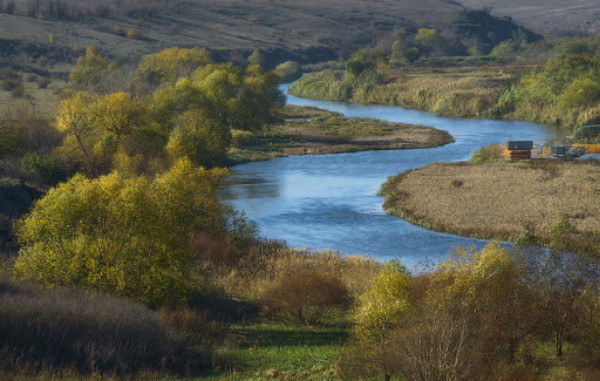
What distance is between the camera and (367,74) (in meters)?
141

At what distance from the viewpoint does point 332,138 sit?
3420 inches

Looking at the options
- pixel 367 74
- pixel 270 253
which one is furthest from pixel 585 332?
pixel 367 74

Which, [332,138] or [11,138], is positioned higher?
[11,138]

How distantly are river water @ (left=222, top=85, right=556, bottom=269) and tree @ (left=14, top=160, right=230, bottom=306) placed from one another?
17.7 meters

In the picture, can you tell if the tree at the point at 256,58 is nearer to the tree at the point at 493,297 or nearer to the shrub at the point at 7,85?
the shrub at the point at 7,85

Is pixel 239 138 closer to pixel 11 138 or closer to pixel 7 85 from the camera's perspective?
pixel 11 138

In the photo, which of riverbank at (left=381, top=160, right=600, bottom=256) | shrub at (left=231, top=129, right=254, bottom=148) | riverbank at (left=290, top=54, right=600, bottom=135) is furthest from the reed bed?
riverbank at (left=290, top=54, right=600, bottom=135)

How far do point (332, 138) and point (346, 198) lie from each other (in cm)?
3209

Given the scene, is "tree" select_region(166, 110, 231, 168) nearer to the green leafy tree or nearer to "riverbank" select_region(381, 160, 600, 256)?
"riverbank" select_region(381, 160, 600, 256)

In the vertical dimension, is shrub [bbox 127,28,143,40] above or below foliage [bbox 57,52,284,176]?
above

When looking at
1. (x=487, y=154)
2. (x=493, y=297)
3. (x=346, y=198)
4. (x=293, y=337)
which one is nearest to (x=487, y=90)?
(x=487, y=154)

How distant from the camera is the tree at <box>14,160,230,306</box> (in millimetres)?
23266

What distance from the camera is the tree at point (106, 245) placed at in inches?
916

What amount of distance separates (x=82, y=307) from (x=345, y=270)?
52.7ft
